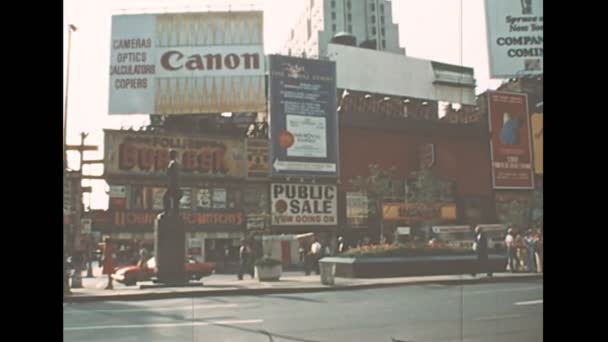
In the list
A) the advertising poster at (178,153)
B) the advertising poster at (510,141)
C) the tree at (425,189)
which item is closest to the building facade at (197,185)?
the advertising poster at (178,153)

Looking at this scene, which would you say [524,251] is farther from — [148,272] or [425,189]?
[148,272]

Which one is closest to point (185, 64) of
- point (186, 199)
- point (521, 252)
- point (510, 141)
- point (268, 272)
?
point (186, 199)

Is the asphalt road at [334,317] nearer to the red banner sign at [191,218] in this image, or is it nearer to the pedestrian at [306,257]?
the pedestrian at [306,257]

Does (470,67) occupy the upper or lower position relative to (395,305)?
upper

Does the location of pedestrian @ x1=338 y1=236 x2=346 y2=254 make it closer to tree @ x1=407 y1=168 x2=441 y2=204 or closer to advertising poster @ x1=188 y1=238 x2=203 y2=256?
tree @ x1=407 y1=168 x2=441 y2=204

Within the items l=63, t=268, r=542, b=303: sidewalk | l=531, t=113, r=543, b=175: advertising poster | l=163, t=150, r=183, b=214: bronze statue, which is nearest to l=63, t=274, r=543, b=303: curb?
l=63, t=268, r=542, b=303: sidewalk
